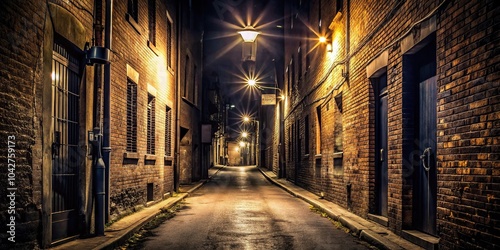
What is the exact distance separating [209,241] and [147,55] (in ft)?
21.2

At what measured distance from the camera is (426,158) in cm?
666

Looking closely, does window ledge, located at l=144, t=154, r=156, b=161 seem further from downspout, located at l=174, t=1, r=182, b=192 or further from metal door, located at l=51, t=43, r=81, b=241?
metal door, located at l=51, t=43, r=81, b=241

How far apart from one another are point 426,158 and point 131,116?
22.6 ft

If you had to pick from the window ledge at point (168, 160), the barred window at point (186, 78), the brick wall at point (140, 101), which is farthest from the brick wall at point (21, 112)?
the barred window at point (186, 78)

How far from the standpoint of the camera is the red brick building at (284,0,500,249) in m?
4.62

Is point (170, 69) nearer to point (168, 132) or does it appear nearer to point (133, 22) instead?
point (168, 132)

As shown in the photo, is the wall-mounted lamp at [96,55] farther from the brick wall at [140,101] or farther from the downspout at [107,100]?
the brick wall at [140,101]

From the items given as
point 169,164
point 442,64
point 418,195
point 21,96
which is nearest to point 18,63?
point 21,96

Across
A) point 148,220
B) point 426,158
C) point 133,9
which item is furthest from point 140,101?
point 426,158

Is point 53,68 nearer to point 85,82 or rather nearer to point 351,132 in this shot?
point 85,82

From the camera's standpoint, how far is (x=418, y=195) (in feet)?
22.8

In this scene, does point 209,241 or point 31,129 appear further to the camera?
point 209,241

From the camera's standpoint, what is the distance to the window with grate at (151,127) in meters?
12.6

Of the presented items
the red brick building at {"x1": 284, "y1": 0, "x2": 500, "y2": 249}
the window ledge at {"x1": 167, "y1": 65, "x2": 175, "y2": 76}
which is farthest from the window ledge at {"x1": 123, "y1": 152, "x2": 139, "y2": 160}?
the window ledge at {"x1": 167, "y1": 65, "x2": 175, "y2": 76}
